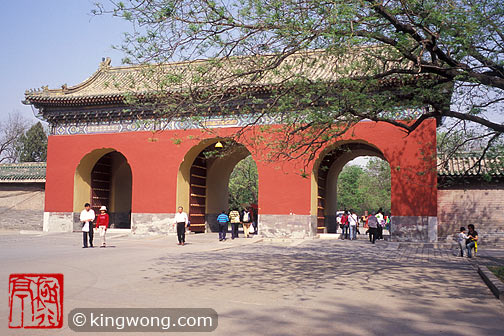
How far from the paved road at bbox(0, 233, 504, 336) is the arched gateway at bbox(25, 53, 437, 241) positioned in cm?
450

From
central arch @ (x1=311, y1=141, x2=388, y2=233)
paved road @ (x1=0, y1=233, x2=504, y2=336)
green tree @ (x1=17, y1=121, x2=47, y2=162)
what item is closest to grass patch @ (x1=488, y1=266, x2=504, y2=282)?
paved road @ (x1=0, y1=233, x2=504, y2=336)

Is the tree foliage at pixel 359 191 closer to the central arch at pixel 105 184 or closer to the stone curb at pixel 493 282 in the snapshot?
the central arch at pixel 105 184

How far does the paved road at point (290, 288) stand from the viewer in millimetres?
5195

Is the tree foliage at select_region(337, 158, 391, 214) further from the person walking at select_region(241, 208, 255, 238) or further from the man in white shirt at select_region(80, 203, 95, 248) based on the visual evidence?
the man in white shirt at select_region(80, 203, 95, 248)

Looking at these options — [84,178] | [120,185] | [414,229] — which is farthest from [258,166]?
[120,185]

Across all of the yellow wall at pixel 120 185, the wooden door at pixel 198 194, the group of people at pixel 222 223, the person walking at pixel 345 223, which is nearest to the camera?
the group of people at pixel 222 223

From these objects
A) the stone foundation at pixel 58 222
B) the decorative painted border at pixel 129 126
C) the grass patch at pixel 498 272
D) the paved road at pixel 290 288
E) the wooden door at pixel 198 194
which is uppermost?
the decorative painted border at pixel 129 126

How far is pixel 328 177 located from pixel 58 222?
36.3ft

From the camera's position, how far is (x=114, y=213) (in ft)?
75.6

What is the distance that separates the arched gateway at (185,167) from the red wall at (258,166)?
0.11ft

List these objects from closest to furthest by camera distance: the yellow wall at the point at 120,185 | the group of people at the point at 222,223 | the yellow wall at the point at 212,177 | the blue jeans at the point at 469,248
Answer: the blue jeans at the point at 469,248
the group of people at the point at 222,223
the yellow wall at the point at 212,177
the yellow wall at the point at 120,185

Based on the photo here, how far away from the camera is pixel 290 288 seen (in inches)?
294

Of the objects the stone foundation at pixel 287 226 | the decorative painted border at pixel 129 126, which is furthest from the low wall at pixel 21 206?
the stone foundation at pixel 287 226

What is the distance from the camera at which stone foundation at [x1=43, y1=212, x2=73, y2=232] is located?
2033cm
